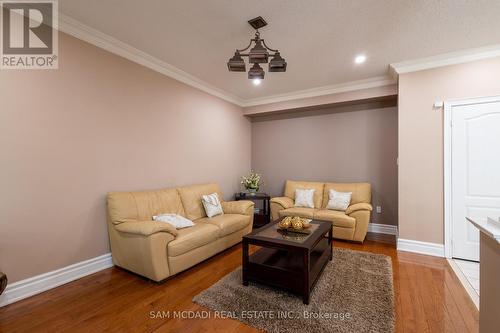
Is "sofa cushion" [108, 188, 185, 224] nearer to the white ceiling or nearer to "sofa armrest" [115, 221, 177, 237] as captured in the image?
"sofa armrest" [115, 221, 177, 237]

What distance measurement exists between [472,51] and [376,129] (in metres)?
1.64

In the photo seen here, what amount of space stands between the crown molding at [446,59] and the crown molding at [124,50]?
311 centimetres

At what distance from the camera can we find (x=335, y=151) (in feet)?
15.4

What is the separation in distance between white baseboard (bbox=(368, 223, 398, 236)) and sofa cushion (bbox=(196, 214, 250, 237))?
8.04ft

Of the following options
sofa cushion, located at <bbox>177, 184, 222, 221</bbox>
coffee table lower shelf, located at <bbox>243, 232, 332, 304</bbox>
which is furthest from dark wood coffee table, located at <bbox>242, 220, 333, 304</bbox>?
sofa cushion, located at <bbox>177, 184, 222, 221</bbox>

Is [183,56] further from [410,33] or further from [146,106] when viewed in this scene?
[410,33]

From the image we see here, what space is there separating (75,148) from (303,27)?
2833mm

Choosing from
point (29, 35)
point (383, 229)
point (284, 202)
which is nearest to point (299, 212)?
point (284, 202)

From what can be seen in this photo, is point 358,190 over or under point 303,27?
under

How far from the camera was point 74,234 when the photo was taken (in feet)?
8.24

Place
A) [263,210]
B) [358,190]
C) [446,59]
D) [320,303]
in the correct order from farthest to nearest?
[263,210] < [358,190] < [446,59] < [320,303]

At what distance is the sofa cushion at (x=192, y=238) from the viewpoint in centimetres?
249

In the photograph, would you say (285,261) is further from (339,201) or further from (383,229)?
(383,229)

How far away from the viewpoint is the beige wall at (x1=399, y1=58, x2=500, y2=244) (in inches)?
122
